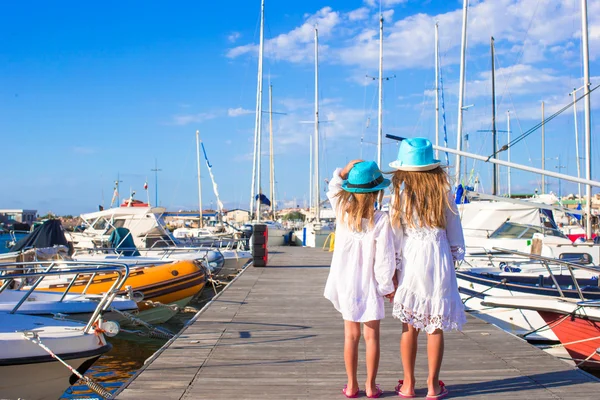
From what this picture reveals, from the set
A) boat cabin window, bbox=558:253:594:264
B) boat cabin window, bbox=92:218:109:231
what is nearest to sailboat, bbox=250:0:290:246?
boat cabin window, bbox=92:218:109:231

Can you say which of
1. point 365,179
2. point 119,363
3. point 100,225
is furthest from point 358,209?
point 100,225

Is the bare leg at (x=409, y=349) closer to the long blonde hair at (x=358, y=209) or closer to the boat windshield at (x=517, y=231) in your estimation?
the long blonde hair at (x=358, y=209)

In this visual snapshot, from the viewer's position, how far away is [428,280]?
401cm

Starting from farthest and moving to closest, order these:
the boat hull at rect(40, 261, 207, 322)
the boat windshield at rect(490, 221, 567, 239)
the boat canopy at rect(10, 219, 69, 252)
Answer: the boat windshield at rect(490, 221, 567, 239) → the boat canopy at rect(10, 219, 69, 252) → the boat hull at rect(40, 261, 207, 322)

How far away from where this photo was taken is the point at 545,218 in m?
19.2

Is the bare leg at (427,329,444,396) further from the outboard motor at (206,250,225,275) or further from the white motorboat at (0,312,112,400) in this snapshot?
the outboard motor at (206,250,225,275)

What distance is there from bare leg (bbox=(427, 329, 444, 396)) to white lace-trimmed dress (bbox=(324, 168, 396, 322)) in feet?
1.37

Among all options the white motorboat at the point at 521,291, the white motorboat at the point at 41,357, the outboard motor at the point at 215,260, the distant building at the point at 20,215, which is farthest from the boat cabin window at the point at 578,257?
the distant building at the point at 20,215

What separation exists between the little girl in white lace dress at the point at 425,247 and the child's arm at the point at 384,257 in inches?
3.2

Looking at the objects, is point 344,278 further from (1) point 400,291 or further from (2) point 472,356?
(2) point 472,356

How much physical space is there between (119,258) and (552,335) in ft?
35.8

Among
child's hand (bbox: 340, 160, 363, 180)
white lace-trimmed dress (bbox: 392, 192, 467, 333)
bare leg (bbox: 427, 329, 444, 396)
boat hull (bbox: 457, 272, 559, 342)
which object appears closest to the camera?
white lace-trimmed dress (bbox: 392, 192, 467, 333)

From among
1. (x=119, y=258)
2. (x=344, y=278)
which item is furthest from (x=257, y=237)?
A: (x=344, y=278)

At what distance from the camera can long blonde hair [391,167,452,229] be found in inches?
159
